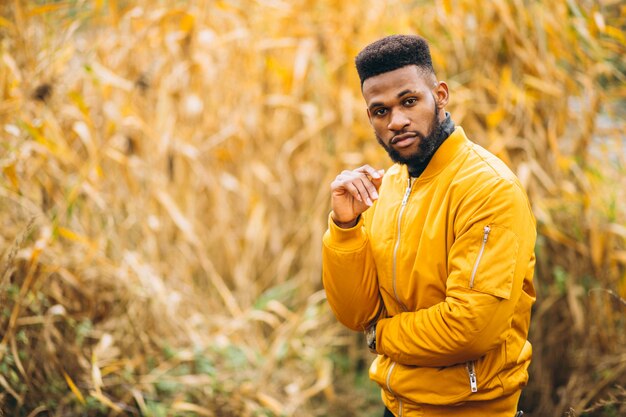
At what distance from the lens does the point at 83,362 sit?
266 centimetres

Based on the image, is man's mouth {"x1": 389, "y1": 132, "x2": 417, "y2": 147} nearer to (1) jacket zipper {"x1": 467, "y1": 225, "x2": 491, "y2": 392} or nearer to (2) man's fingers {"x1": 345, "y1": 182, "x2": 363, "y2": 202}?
(2) man's fingers {"x1": 345, "y1": 182, "x2": 363, "y2": 202}

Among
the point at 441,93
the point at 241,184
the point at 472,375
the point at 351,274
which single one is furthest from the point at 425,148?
the point at 241,184

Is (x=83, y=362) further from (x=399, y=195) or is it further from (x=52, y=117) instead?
(x=399, y=195)

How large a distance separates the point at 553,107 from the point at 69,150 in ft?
8.28

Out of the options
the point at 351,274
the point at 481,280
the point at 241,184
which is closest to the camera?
the point at 481,280

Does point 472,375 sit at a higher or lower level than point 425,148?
lower

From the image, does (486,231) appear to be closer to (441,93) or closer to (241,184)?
(441,93)

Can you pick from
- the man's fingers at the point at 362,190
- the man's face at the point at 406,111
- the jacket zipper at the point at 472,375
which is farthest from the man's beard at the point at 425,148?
the jacket zipper at the point at 472,375

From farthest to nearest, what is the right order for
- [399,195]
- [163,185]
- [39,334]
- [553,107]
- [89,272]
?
1. [163,185]
2. [553,107]
3. [89,272]
4. [39,334]
5. [399,195]

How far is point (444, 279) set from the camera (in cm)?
151

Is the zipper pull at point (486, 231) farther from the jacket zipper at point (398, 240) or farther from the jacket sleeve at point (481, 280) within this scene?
the jacket zipper at point (398, 240)

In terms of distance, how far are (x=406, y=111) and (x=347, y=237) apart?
37 cm

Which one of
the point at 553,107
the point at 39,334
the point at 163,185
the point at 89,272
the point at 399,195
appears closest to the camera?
the point at 399,195

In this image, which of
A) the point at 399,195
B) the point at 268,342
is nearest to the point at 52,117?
the point at 268,342
